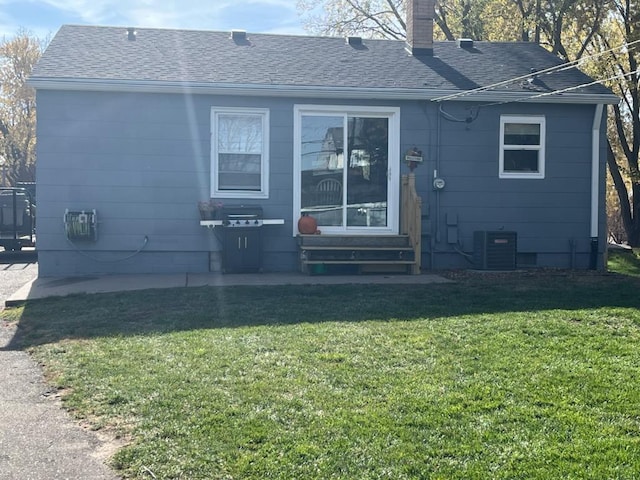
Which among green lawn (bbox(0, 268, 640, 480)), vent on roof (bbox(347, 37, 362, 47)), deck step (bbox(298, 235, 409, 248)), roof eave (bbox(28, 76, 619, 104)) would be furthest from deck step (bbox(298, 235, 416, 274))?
vent on roof (bbox(347, 37, 362, 47))

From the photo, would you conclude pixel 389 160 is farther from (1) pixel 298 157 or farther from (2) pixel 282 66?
(2) pixel 282 66

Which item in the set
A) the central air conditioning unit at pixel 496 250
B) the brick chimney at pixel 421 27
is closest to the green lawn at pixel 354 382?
the central air conditioning unit at pixel 496 250

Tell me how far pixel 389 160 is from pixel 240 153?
248 centimetres

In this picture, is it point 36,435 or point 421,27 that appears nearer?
point 36,435

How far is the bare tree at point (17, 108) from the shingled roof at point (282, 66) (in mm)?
22272

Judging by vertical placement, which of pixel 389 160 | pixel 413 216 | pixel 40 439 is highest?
pixel 389 160

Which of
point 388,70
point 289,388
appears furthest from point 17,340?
point 388,70

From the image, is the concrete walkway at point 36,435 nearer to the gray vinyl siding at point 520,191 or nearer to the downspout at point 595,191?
the gray vinyl siding at point 520,191

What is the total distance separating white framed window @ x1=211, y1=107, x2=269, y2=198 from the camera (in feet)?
38.3

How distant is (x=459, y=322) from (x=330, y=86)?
556 cm

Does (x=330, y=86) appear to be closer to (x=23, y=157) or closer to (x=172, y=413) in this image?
(x=172, y=413)

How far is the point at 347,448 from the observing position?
13.3 feet

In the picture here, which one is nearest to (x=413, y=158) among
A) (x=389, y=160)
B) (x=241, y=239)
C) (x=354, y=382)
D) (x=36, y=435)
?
(x=389, y=160)

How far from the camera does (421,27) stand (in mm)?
13828
